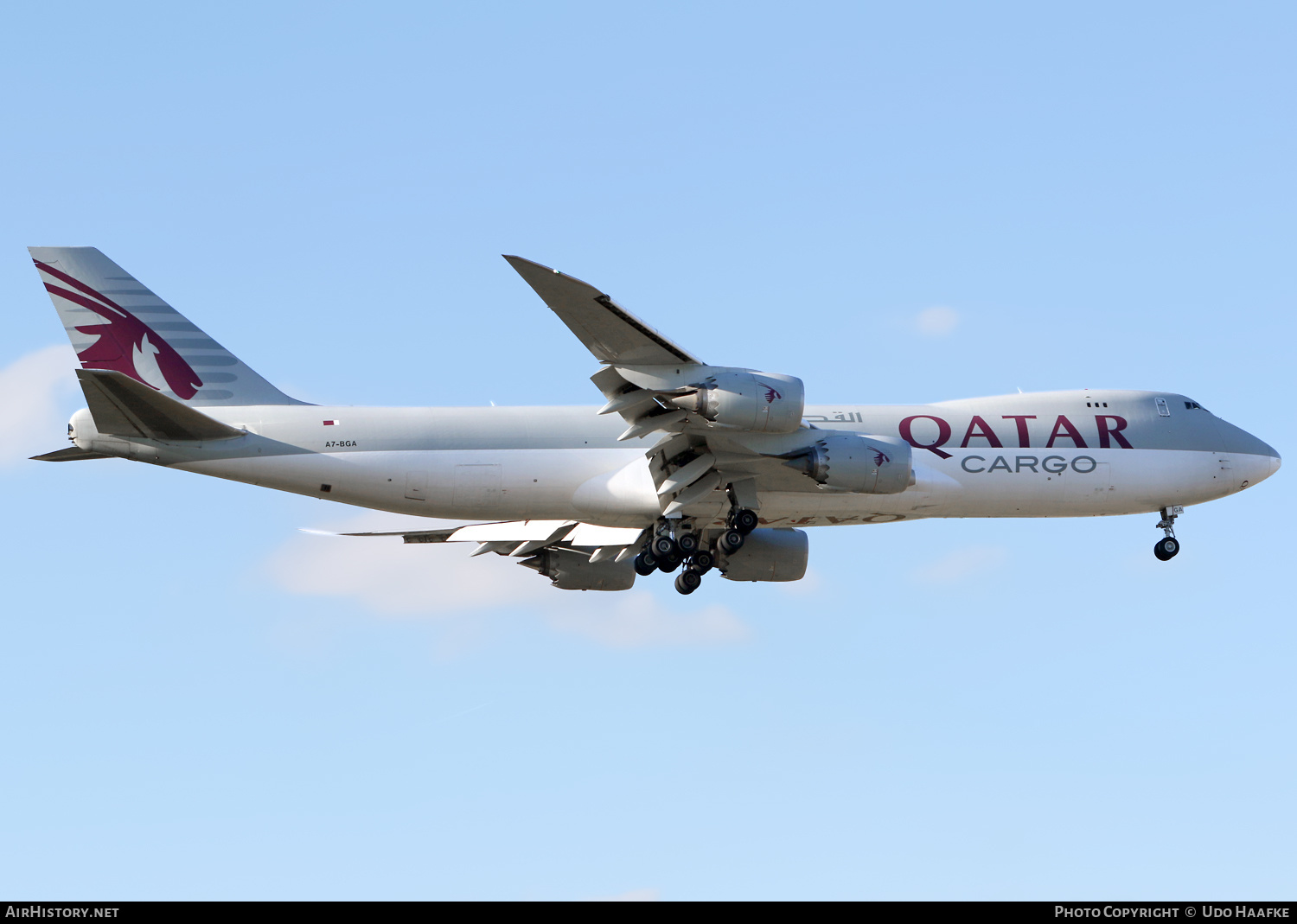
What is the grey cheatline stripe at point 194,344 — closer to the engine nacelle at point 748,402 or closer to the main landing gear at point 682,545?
the main landing gear at point 682,545

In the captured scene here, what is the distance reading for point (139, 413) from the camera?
100 feet

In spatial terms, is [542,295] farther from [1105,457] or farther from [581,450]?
[1105,457]

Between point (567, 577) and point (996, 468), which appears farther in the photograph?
point (567, 577)

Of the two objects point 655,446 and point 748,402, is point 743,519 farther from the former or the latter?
point 748,402

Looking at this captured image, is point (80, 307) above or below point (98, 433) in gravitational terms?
above

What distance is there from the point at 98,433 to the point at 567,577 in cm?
1391

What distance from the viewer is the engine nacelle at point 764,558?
38.5 metres

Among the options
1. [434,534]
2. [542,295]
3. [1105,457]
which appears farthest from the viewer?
[434,534]

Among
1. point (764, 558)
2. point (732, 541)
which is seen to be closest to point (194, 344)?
point (732, 541)

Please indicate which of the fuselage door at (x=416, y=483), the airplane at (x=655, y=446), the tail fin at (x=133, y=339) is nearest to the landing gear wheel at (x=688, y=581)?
the airplane at (x=655, y=446)

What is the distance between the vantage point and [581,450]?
109 ft

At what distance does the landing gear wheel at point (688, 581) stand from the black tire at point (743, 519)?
2.33m
